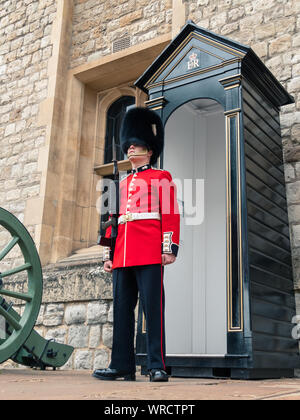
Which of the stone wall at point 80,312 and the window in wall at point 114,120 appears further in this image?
the window in wall at point 114,120

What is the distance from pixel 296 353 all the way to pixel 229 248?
1.03m

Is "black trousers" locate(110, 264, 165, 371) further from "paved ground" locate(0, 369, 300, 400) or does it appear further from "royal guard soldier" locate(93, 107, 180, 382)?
"paved ground" locate(0, 369, 300, 400)

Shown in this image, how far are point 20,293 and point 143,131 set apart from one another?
1242mm

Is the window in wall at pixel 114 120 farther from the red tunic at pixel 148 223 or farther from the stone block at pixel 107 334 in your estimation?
the red tunic at pixel 148 223

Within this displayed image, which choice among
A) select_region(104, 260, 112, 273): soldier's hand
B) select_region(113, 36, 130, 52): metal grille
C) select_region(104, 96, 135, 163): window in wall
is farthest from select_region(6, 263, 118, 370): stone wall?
select_region(113, 36, 130, 52): metal grille

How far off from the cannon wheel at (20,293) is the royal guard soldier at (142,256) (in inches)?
18.6

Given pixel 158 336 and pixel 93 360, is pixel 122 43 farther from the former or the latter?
pixel 158 336

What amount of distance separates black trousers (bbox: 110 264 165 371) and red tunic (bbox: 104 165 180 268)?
78 millimetres

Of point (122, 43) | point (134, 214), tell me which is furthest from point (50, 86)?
point (134, 214)

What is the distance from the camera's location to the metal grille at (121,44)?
6.10 m

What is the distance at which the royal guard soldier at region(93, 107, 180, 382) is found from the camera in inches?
112

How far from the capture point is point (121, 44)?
6148 millimetres

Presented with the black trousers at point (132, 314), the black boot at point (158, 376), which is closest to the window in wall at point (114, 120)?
the black trousers at point (132, 314)

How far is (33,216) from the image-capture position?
19.6ft
